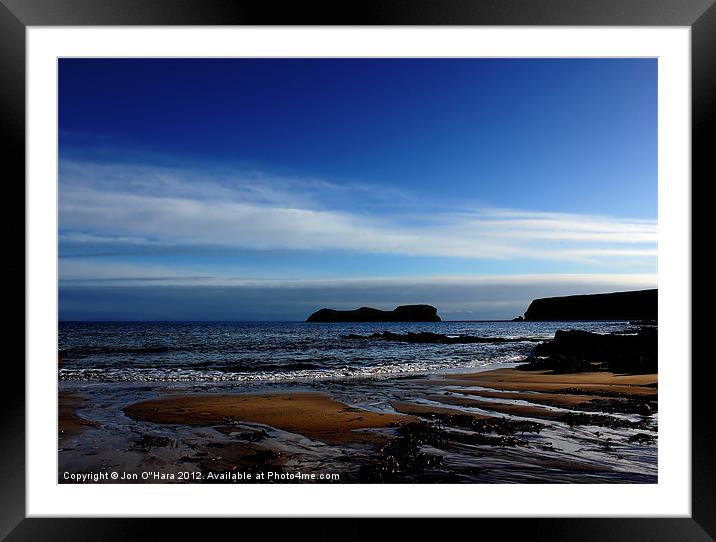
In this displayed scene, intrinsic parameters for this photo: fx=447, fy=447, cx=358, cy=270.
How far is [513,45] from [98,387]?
21.6ft

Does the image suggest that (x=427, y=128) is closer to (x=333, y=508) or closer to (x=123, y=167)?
(x=333, y=508)

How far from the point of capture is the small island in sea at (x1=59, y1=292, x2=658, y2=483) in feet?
8.30

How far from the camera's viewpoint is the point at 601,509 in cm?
167

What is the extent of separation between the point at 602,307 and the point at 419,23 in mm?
25224

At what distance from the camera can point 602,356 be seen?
834cm

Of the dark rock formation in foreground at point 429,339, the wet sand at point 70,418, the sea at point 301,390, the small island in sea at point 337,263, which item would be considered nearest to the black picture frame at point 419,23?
the small island in sea at point 337,263

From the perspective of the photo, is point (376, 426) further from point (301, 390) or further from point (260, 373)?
point (260, 373)

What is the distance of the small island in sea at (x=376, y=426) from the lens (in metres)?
2.53

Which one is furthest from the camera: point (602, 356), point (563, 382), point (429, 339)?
point (429, 339)

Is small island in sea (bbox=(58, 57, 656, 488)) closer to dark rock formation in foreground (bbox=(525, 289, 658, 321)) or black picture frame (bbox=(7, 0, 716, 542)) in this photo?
black picture frame (bbox=(7, 0, 716, 542))

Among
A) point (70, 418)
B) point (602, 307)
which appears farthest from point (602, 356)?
point (602, 307)

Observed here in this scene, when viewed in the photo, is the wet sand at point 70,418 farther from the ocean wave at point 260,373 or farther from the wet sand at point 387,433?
the ocean wave at point 260,373

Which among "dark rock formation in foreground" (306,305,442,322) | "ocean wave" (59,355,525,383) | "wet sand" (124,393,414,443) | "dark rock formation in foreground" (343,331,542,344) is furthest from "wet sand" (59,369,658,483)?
"dark rock formation in foreground" (306,305,442,322)

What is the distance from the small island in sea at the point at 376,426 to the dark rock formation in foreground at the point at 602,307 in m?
16.1
